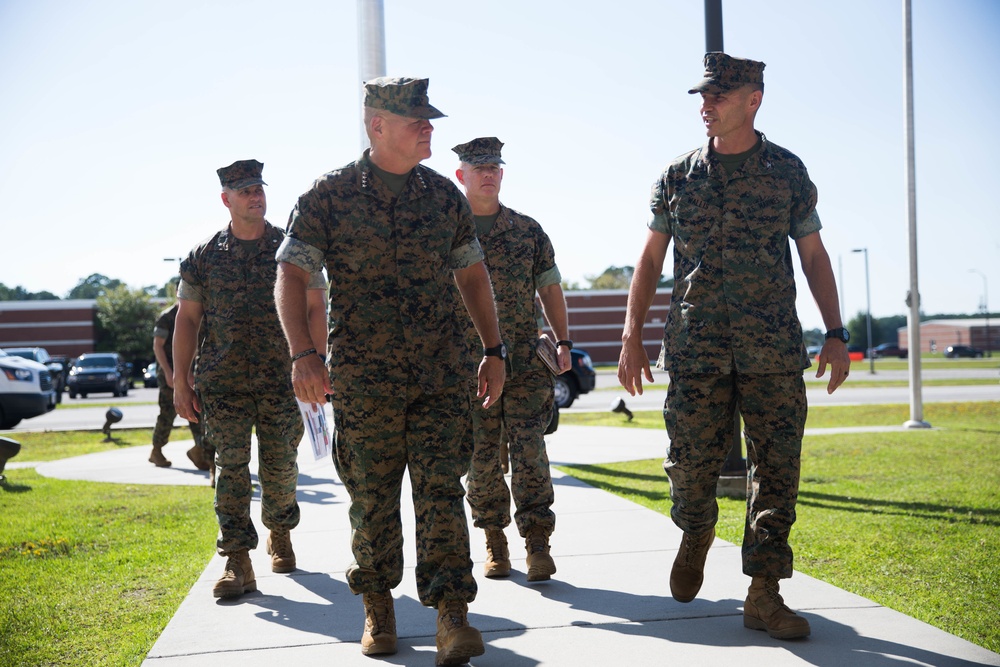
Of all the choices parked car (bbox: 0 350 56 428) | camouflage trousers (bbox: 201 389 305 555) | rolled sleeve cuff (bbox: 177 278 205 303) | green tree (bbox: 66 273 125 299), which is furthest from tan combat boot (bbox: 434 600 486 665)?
green tree (bbox: 66 273 125 299)

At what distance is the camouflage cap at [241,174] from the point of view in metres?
5.36

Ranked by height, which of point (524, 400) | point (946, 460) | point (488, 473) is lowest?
point (946, 460)

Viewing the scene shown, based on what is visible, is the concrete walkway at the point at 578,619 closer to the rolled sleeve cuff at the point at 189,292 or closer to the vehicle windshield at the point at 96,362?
the rolled sleeve cuff at the point at 189,292

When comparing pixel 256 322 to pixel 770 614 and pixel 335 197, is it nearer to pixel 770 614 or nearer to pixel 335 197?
pixel 335 197

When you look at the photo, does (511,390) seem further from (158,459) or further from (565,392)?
(565,392)

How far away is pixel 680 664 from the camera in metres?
3.62

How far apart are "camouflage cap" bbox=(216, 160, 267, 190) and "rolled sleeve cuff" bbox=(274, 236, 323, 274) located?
166cm

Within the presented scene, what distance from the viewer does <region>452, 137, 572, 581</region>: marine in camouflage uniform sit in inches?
210

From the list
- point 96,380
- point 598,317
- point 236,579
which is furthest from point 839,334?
point 598,317

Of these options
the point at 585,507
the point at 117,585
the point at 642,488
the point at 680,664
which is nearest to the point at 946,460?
the point at 642,488

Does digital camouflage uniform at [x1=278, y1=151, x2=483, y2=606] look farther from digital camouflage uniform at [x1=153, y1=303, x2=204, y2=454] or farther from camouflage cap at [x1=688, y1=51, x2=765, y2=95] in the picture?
digital camouflage uniform at [x1=153, y1=303, x2=204, y2=454]

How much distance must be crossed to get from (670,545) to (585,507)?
5.56 ft

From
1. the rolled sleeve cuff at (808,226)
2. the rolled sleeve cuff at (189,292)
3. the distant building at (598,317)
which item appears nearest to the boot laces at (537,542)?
the rolled sleeve cuff at (808,226)

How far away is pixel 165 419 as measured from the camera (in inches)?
456
